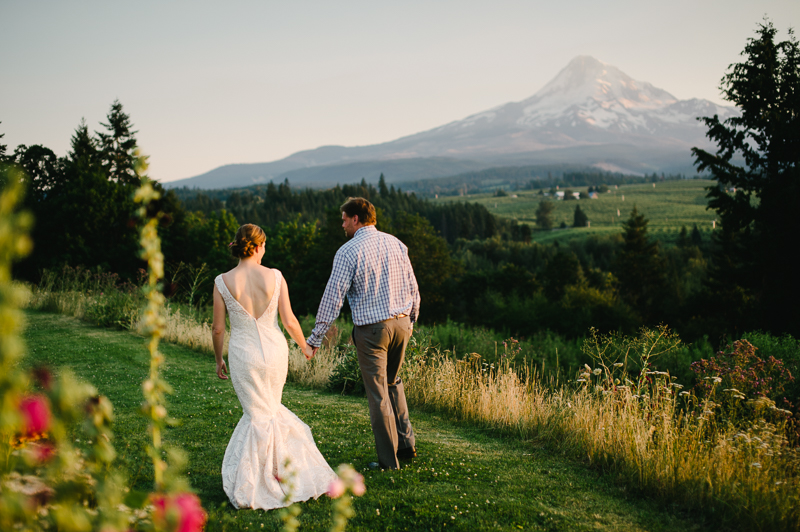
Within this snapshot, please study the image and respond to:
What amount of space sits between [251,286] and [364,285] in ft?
3.20

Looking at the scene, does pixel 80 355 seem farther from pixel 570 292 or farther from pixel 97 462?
pixel 570 292

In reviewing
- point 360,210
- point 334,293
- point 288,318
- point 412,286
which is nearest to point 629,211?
point 412,286

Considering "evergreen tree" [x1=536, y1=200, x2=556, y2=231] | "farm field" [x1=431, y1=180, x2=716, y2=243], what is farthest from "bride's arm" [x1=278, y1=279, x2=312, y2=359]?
"evergreen tree" [x1=536, y1=200, x2=556, y2=231]

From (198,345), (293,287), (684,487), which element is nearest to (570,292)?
(293,287)

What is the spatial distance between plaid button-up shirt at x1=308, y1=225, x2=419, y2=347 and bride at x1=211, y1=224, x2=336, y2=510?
37 cm

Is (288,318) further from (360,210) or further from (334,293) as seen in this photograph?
(360,210)

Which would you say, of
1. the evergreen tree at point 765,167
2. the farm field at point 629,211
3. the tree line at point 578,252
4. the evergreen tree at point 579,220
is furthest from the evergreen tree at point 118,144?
the evergreen tree at point 579,220

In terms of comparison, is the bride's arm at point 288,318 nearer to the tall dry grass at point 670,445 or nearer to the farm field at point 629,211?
the tall dry grass at point 670,445

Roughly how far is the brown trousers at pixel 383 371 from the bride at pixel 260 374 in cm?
57

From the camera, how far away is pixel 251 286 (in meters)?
4.39

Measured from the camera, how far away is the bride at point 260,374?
4.23m

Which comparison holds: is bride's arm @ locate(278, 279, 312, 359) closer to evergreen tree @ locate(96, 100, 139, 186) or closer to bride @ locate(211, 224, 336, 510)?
bride @ locate(211, 224, 336, 510)

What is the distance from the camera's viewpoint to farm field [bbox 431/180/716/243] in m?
114

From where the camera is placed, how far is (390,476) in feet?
15.7
